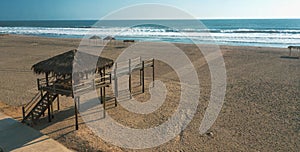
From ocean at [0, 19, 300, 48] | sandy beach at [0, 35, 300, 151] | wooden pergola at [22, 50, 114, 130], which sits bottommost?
sandy beach at [0, 35, 300, 151]

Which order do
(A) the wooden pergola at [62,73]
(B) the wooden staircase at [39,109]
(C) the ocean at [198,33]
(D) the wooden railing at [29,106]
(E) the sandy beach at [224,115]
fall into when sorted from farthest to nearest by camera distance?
1. (C) the ocean at [198,33]
2. (D) the wooden railing at [29,106]
3. (B) the wooden staircase at [39,109]
4. (A) the wooden pergola at [62,73]
5. (E) the sandy beach at [224,115]

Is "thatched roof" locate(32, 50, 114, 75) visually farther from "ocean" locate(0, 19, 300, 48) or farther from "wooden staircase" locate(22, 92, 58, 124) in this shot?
"ocean" locate(0, 19, 300, 48)

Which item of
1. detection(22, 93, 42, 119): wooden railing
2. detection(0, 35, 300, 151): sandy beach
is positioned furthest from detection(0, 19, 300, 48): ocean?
detection(22, 93, 42, 119): wooden railing

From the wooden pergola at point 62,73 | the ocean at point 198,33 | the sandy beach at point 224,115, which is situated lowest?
the sandy beach at point 224,115

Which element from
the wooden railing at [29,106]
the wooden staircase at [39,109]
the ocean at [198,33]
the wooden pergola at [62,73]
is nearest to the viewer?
the wooden pergola at [62,73]

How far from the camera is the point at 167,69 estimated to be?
2112 cm

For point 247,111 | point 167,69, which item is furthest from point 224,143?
point 167,69

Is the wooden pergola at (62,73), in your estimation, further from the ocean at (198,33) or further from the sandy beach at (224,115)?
the ocean at (198,33)

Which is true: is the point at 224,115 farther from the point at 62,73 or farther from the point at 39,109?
the point at 39,109

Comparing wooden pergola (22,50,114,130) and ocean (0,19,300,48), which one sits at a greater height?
ocean (0,19,300,48)

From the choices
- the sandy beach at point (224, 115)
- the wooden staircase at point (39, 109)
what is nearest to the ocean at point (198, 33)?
the sandy beach at point (224, 115)

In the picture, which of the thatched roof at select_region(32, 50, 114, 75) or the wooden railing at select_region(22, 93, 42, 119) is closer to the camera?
the thatched roof at select_region(32, 50, 114, 75)

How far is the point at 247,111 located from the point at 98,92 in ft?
25.2

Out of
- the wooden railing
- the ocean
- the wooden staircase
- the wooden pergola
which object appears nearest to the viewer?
the wooden pergola
